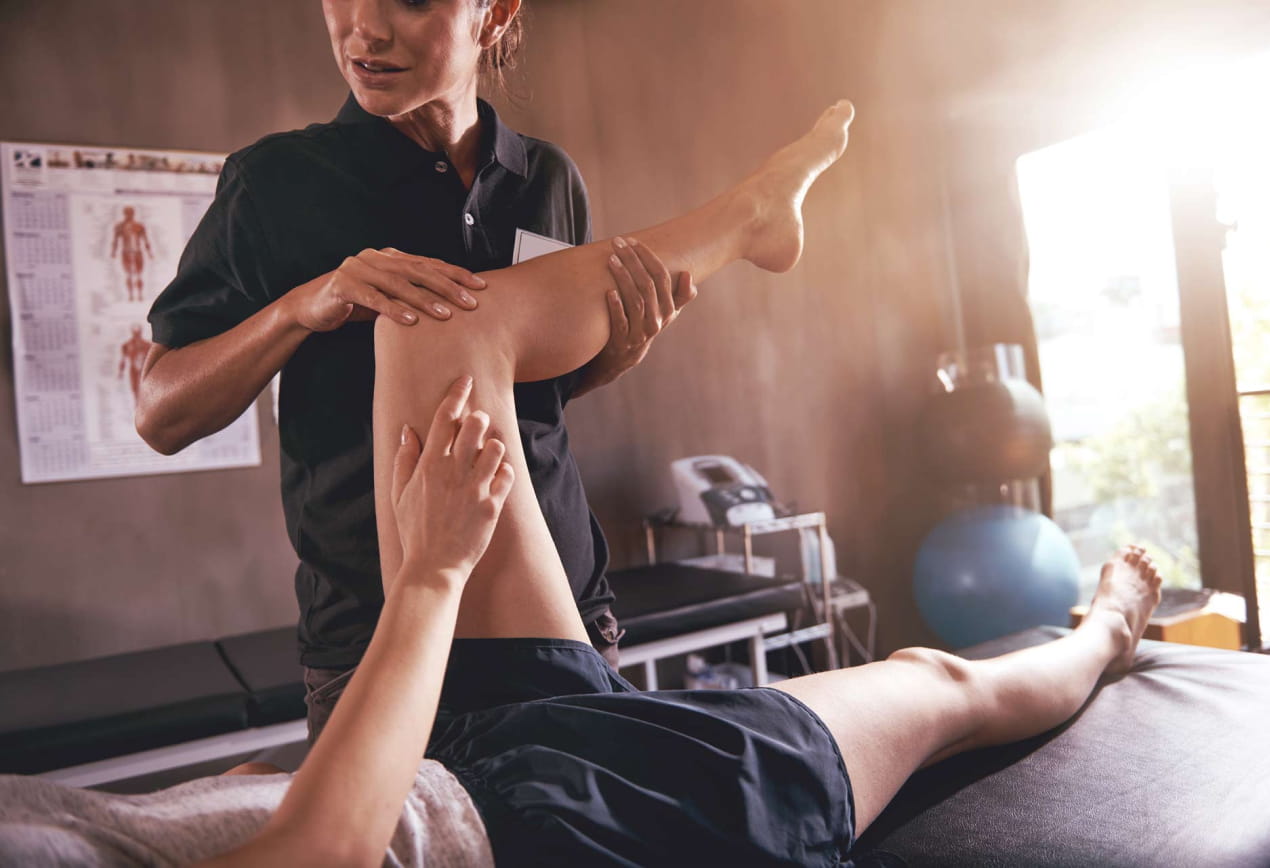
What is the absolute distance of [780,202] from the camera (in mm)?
1432

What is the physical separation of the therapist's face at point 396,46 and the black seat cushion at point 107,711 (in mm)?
1363

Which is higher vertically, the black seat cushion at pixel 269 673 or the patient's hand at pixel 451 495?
the patient's hand at pixel 451 495

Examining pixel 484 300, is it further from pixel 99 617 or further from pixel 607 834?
pixel 99 617

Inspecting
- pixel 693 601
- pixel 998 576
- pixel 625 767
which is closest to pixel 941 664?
pixel 625 767

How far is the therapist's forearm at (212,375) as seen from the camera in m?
1.11

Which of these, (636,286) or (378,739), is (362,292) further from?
(378,739)

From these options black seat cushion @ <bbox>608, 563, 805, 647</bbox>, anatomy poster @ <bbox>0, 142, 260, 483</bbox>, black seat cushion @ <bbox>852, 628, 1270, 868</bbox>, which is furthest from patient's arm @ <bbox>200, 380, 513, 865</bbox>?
anatomy poster @ <bbox>0, 142, 260, 483</bbox>

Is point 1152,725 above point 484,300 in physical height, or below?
below

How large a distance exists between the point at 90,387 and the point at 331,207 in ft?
5.96

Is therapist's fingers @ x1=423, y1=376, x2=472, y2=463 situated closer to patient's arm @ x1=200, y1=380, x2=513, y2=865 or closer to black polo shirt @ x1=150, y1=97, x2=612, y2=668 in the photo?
patient's arm @ x1=200, y1=380, x2=513, y2=865

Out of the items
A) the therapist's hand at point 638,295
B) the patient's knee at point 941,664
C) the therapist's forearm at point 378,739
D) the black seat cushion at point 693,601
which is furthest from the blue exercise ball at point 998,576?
the therapist's forearm at point 378,739

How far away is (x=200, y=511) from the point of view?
108 inches

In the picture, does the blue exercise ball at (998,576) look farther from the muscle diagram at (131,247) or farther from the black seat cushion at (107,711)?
the muscle diagram at (131,247)

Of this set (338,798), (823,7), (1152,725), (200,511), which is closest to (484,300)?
(338,798)
